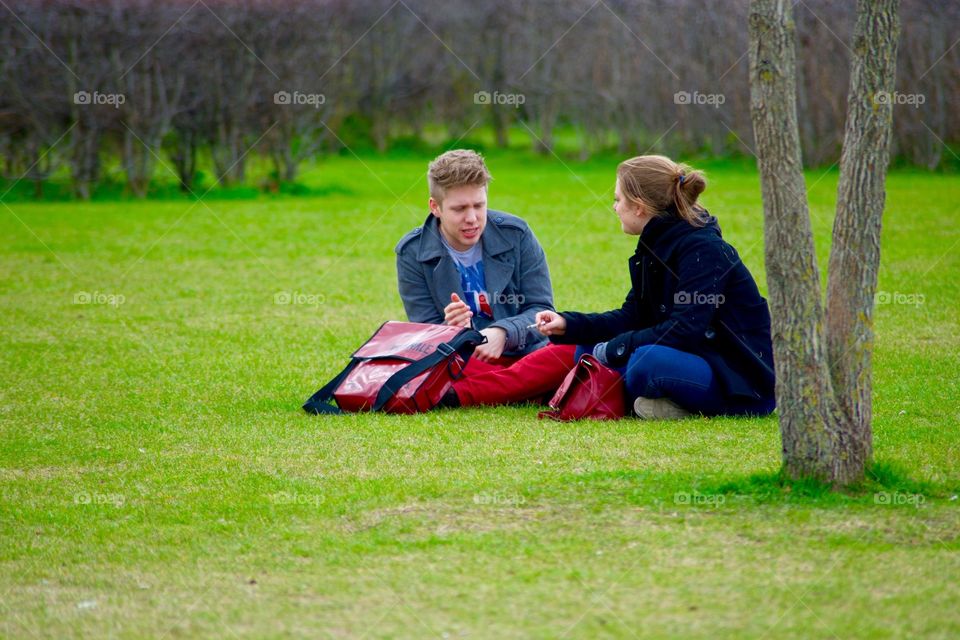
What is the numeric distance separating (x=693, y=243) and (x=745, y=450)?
1.12 meters

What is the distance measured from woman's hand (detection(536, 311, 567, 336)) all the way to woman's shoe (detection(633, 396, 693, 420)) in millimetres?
564

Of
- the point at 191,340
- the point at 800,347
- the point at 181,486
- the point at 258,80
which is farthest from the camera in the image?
the point at 258,80

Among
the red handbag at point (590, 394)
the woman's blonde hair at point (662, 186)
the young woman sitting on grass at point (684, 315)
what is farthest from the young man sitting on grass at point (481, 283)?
the woman's blonde hair at point (662, 186)

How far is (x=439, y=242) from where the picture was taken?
22.7 ft

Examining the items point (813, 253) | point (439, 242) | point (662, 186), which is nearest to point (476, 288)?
point (439, 242)

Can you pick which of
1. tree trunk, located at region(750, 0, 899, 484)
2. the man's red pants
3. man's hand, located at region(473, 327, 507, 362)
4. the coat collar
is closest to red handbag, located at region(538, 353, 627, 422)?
the man's red pants

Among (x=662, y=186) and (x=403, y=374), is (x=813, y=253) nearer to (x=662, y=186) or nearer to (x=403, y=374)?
(x=662, y=186)

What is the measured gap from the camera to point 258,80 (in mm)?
19375

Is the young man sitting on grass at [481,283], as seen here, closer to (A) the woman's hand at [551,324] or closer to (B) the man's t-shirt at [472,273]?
(B) the man's t-shirt at [472,273]

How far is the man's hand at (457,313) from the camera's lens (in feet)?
21.4

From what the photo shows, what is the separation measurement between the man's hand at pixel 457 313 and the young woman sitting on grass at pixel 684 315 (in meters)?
0.51

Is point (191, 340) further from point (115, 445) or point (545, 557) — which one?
point (545, 557)

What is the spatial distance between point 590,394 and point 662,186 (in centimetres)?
114

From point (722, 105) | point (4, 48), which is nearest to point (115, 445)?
point (4, 48)
